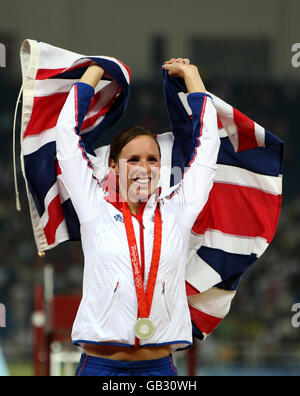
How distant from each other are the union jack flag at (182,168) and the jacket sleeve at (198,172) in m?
0.33

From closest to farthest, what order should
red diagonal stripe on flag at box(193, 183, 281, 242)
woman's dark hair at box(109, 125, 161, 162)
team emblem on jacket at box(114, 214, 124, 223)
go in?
team emblem on jacket at box(114, 214, 124, 223)
woman's dark hair at box(109, 125, 161, 162)
red diagonal stripe on flag at box(193, 183, 281, 242)

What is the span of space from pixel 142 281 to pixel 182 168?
803mm

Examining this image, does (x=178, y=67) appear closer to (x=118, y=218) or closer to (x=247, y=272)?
(x=118, y=218)

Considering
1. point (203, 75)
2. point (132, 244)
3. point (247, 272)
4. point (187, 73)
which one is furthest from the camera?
point (203, 75)

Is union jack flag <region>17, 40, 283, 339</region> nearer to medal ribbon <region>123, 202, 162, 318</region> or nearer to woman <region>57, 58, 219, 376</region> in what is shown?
woman <region>57, 58, 219, 376</region>

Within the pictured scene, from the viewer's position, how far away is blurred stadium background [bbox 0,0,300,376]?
13.7 meters

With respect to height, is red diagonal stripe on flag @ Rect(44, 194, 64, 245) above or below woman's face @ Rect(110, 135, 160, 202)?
below

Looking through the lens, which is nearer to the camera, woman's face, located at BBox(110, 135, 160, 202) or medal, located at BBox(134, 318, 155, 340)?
medal, located at BBox(134, 318, 155, 340)

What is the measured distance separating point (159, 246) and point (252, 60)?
1469cm

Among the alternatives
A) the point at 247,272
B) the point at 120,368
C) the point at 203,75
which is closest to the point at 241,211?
the point at 120,368

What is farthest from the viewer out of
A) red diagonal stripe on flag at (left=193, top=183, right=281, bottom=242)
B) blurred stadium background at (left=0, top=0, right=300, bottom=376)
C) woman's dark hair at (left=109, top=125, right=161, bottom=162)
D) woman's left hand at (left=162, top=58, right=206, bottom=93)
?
blurred stadium background at (left=0, top=0, right=300, bottom=376)

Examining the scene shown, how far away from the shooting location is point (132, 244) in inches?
117

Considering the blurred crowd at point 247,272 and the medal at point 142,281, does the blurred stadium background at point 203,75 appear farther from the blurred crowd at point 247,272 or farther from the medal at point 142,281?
the medal at point 142,281

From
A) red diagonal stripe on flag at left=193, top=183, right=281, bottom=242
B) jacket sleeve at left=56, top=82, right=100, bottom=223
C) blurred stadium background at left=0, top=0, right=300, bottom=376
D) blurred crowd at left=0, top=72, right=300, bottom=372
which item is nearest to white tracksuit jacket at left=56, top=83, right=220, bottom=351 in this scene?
jacket sleeve at left=56, top=82, right=100, bottom=223
